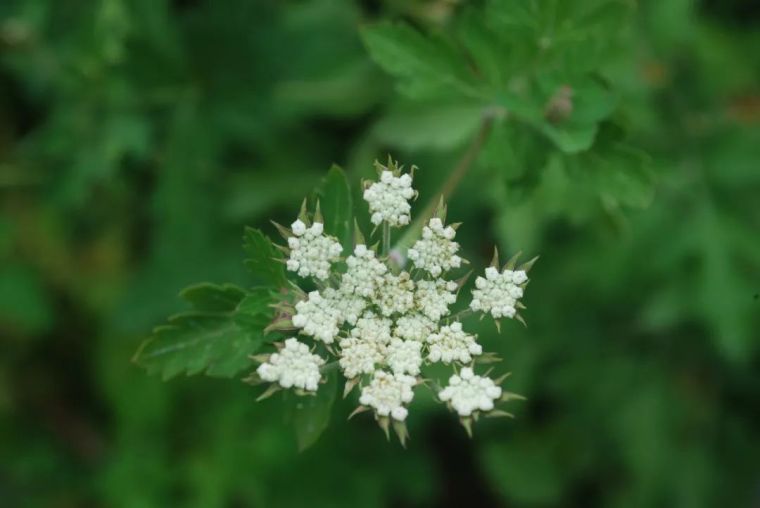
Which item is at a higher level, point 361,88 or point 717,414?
point 361,88

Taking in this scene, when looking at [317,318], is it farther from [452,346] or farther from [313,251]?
[452,346]

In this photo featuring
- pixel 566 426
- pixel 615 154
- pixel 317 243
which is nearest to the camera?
pixel 317 243

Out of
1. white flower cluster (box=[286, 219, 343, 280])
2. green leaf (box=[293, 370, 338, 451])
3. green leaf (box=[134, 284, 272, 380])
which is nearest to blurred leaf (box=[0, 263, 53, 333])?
green leaf (box=[134, 284, 272, 380])

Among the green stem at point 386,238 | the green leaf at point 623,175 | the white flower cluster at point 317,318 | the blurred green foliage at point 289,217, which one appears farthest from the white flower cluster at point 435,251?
the blurred green foliage at point 289,217

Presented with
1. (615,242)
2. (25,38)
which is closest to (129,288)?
(25,38)

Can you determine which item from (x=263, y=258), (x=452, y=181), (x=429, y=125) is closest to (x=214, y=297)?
(x=263, y=258)

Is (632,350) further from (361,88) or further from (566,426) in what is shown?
(361,88)

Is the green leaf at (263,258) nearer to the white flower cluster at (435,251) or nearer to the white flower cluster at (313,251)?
the white flower cluster at (313,251)
